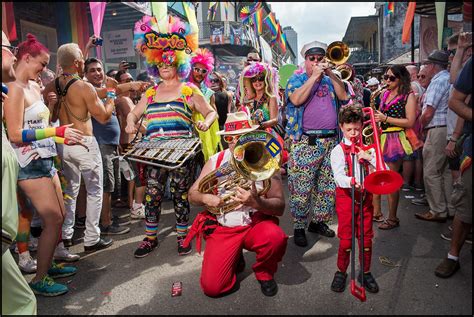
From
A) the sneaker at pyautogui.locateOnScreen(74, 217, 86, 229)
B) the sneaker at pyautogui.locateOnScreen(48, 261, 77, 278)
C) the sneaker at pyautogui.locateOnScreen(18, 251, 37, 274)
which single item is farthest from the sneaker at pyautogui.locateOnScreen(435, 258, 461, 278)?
the sneaker at pyautogui.locateOnScreen(74, 217, 86, 229)

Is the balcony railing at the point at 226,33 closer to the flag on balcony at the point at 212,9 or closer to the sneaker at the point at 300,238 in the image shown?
the flag on balcony at the point at 212,9

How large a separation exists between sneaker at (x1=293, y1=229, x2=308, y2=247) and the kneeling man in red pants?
0.92 m

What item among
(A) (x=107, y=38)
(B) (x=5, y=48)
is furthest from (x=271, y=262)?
(A) (x=107, y=38)

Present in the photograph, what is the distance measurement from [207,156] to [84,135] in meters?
1.29

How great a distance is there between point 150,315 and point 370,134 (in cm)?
221

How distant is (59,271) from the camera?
3.25 metres

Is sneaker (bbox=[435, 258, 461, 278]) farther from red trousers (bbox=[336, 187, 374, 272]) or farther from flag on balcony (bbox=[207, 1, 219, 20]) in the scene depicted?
flag on balcony (bbox=[207, 1, 219, 20])

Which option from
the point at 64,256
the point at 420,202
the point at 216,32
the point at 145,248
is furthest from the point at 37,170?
the point at 216,32

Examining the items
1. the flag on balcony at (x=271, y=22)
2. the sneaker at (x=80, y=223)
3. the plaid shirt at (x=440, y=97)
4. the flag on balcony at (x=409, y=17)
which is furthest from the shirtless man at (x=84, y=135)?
the flag on balcony at (x=271, y=22)

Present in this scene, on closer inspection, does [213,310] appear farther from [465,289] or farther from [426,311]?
[465,289]

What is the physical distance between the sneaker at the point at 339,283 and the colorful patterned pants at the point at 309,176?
1.02 m

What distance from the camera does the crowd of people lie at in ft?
8.80

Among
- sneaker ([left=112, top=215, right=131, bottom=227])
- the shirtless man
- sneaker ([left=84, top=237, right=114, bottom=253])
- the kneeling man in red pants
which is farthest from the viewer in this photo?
sneaker ([left=112, top=215, right=131, bottom=227])

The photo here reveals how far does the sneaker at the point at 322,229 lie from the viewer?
156 inches
